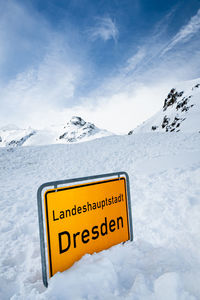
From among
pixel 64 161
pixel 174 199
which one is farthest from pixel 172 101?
pixel 174 199

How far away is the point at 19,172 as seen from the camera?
9594 mm

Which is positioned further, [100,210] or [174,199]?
[174,199]

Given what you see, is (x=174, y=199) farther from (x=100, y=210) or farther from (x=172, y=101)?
(x=172, y=101)

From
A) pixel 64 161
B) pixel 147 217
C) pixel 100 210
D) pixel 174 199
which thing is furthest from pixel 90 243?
pixel 64 161

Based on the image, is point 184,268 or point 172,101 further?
point 172,101

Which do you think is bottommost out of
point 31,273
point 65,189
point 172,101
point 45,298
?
point 31,273

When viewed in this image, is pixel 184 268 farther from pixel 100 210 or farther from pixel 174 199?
pixel 174 199

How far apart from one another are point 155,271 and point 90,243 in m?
0.79

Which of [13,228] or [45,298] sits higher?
[45,298]

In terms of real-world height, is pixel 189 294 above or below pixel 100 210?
below

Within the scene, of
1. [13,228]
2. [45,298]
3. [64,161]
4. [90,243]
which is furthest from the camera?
[64,161]

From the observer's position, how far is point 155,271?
5.96 ft

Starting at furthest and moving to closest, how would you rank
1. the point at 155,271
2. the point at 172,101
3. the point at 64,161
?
the point at 172,101 → the point at 64,161 → the point at 155,271

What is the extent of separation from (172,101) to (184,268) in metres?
64.1
